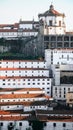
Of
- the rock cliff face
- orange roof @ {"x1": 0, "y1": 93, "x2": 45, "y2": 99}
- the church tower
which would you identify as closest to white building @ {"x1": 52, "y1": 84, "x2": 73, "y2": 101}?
orange roof @ {"x1": 0, "y1": 93, "x2": 45, "y2": 99}

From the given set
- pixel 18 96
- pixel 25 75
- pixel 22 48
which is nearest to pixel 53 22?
pixel 22 48

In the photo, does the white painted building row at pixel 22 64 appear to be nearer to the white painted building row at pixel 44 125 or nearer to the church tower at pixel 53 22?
the church tower at pixel 53 22

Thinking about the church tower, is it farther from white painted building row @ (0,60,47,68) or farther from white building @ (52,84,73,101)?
white building @ (52,84,73,101)

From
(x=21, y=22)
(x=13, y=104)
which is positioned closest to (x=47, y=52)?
(x=13, y=104)

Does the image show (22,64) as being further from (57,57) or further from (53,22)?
(53,22)

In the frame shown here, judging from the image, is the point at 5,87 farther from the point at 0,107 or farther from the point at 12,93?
the point at 0,107
